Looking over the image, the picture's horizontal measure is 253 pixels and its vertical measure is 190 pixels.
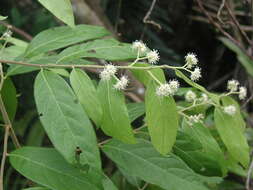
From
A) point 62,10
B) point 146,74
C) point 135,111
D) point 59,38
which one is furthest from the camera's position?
point 135,111

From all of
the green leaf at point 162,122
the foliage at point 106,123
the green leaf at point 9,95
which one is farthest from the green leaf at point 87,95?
the green leaf at point 9,95

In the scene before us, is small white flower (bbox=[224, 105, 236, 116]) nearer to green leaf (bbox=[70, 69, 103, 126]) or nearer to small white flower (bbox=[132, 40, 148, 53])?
small white flower (bbox=[132, 40, 148, 53])

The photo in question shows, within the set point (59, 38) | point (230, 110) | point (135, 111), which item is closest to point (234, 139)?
point (230, 110)

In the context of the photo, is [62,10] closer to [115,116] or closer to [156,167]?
[115,116]

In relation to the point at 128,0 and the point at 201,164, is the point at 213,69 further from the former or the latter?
the point at 201,164

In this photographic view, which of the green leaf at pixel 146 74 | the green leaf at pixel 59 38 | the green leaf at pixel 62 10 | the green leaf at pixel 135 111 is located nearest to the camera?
the green leaf at pixel 62 10

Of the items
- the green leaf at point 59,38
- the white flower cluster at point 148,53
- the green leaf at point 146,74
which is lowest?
the green leaf at point 146,74

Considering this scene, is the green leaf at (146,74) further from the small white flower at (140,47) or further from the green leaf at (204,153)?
the green leaf at (204,153)
